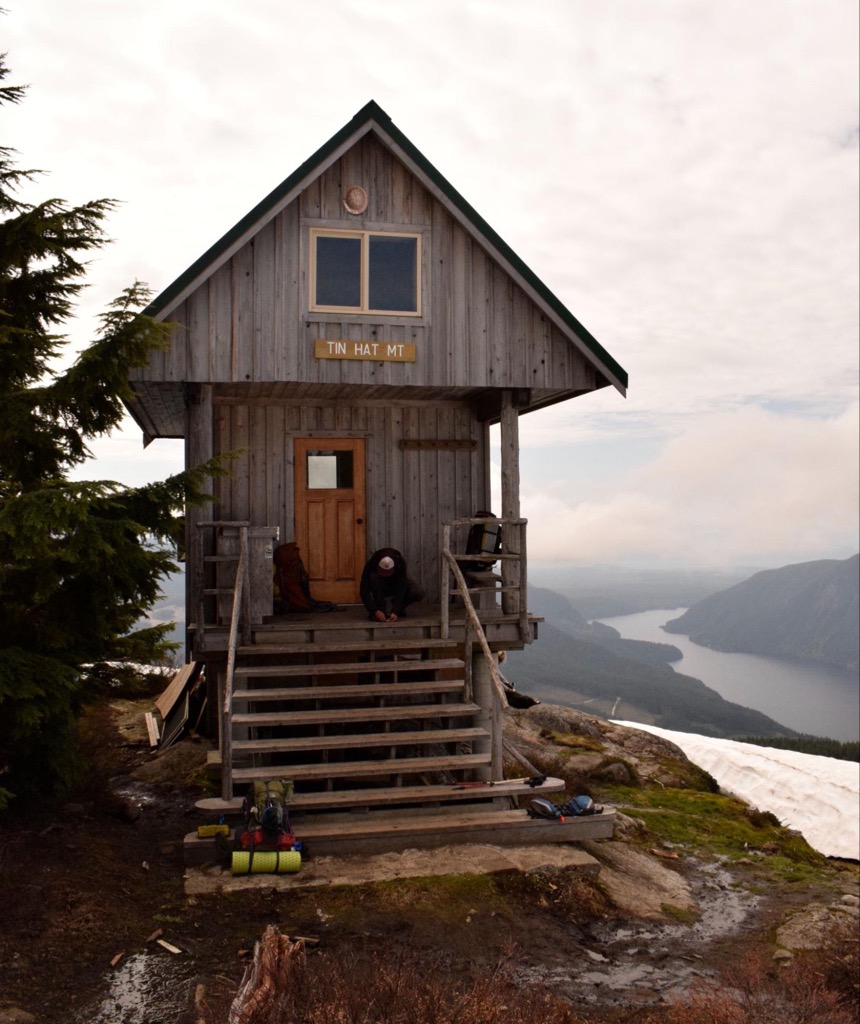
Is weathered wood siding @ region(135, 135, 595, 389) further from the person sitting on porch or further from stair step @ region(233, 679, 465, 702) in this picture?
stair step @ region(233, 679, 465, 702)

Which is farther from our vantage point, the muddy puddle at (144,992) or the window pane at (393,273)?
the window pane at (393,273)

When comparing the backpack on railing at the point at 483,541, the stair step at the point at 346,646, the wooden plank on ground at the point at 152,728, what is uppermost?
the backpack on railing at the point at 483,541

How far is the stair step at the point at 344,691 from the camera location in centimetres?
1113

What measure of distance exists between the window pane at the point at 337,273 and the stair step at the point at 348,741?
6.21 meters

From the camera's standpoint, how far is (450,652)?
14.0 m

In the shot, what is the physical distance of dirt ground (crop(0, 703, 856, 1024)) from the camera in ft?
21.9

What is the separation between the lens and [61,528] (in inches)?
331

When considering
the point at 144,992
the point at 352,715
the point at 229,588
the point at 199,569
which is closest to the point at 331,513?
the point at 229,588

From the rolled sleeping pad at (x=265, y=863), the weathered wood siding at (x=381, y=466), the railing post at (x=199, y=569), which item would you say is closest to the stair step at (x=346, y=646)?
the railing post at (x=199, y=569)

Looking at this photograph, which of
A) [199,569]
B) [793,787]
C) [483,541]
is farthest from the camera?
[793,787]

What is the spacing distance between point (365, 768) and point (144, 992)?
4306 mm

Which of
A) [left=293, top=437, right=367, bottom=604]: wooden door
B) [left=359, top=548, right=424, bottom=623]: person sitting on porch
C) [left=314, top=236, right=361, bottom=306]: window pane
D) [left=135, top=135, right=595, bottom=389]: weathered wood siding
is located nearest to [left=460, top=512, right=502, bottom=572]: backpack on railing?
[left=359, top=548, right=424, bottom=623]: person sitting on porch

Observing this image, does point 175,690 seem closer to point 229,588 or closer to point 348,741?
point 229,588

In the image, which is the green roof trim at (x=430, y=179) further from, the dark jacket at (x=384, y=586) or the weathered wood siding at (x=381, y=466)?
→ the dark jacket at (x=384, y=586)
